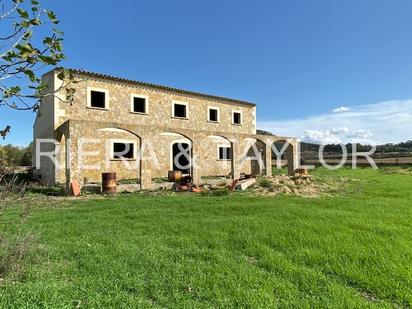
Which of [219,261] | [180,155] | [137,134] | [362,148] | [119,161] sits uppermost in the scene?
[362,148]

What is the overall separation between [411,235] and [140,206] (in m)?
6.37

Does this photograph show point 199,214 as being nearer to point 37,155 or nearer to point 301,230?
point 301,230

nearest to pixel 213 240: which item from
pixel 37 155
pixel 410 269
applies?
pixel 410 269

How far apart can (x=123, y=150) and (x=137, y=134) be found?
4.02 m

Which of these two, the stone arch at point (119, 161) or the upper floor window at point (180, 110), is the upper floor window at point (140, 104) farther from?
the upper floor window at point (180, 110)

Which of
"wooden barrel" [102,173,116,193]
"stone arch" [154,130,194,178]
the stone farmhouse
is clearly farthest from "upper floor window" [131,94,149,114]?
"wooden barrel" [102,173,116,193]

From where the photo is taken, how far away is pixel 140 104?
19016 mm

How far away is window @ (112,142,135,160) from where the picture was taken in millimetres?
17797

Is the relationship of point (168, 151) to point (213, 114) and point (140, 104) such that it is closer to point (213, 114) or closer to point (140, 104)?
point (140, 104)

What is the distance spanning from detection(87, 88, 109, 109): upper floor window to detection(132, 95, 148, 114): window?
68.6 inches

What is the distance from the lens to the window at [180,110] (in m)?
20.6

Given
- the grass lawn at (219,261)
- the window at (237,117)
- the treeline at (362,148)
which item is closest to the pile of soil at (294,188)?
the grass lawn at (219,261)

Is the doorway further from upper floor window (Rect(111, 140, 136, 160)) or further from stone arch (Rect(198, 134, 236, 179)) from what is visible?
upper floor window (Rect(111, 140, 136, 160))

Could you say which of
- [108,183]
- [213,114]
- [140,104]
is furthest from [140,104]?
[108,183]
